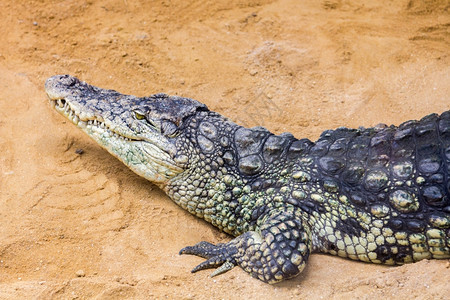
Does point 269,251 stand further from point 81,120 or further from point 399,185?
point 81,120

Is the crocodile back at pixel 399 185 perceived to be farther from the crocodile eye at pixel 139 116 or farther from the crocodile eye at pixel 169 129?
the crocodile eye at pixel 139 116

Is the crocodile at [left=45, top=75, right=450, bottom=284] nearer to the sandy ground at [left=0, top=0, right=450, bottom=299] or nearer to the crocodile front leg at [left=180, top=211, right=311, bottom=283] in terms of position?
A: the crocodile front leg at [left=180, top=211, right=311, bottom=283]

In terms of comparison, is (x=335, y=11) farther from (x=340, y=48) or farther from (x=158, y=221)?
(x=158, y=221)

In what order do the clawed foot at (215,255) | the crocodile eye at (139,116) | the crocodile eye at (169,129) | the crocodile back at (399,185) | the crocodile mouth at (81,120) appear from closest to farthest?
the crocodile back at (399,185)
the clawed foot at (215,255)
the crocodile eye at (169,129)
the crocodile eye at (139,116)
the crocodile mouth at (81,120)

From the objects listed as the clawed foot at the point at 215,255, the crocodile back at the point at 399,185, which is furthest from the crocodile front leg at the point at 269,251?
the crocodile back at the point at 399,185

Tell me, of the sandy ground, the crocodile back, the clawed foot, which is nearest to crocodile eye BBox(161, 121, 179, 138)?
the sandy ground

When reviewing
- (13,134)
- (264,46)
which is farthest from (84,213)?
(264,46)
